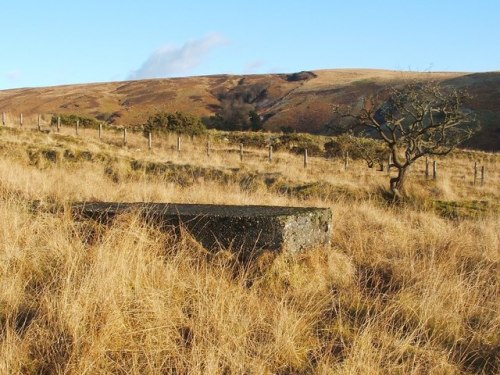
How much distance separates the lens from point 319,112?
7469 centimetres

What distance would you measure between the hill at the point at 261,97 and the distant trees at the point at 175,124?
2619 centimetres

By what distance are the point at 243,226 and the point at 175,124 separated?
35953 mm

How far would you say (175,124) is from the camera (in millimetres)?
39781

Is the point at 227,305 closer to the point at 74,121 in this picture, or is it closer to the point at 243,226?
the point at 243,226

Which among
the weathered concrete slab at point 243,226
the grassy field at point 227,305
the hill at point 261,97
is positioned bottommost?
the grassy field at point 227,305

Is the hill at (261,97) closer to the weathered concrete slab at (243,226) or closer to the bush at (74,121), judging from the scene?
the bush at (74,121)

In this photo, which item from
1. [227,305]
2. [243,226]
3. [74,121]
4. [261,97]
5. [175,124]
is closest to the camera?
[227,305]

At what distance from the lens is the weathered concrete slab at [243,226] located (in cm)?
468

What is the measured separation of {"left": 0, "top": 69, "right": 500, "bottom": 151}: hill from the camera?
224 feet

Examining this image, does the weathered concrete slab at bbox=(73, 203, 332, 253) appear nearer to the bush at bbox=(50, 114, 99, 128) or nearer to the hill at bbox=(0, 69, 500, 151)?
the bush at bbox=(50, 114, 99, 128)

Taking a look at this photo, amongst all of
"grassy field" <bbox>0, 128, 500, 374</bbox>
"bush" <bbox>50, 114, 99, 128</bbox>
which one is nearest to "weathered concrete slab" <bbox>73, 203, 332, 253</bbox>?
"grassy field" <bbox>0, 128, 500, 374</bbox>

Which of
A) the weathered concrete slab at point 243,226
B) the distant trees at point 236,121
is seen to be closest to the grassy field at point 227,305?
the weathered concrete slab at point 243,226

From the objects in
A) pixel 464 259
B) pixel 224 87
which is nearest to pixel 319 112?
pixel 224 87

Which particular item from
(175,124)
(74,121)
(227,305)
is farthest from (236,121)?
(227,305)
